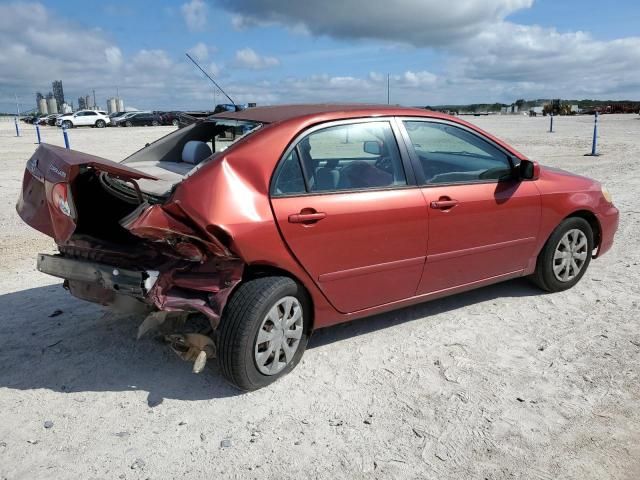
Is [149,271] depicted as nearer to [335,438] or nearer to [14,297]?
[335,438]

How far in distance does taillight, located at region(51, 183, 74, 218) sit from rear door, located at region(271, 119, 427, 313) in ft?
3.71

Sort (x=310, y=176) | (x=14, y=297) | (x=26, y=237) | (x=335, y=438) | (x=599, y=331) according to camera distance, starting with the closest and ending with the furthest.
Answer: (x=335, y=438) < (x=310, y=176) < (x=599, y=331) < (x=14, y=297) < (x=26, y=237)

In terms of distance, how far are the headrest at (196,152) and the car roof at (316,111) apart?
313mm

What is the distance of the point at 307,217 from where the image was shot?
3.37 metres

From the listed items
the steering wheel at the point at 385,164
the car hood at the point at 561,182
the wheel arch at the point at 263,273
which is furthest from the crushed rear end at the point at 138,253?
the car hood at the point at 561,182

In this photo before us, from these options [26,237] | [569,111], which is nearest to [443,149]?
[26,237]

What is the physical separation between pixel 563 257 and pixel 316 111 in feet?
8.75

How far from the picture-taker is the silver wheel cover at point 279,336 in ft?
11.0

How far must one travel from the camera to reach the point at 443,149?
4434 mm

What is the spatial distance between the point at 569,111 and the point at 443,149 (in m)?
70.8

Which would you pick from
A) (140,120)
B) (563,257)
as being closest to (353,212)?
(563,257)

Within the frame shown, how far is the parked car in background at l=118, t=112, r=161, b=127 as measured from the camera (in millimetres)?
49156

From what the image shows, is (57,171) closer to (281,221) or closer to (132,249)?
(132,249)

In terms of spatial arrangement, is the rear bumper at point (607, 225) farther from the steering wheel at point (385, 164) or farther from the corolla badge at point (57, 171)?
the corolla badge at point (57, 171)
